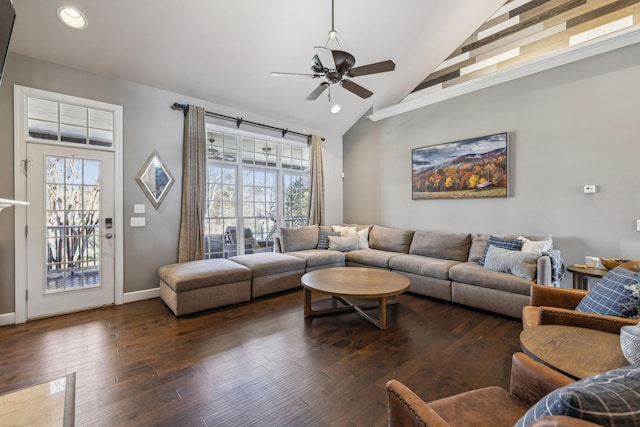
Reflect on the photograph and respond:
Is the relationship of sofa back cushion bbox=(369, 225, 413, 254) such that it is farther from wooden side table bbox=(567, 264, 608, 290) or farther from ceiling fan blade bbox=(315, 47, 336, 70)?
ceiling fan blade bbox=(315, 47, 336, 70)

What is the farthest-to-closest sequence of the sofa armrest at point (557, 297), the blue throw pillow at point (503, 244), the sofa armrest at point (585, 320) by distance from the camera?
the blue throw pillow at point (503, 244) → the sofa armrest at point (557, 297) → the sofa armrest at point (585, 320)

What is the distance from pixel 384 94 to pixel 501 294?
392 cm

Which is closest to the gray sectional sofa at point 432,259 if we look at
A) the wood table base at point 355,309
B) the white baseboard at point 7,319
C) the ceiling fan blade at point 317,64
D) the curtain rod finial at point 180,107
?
the wood table base at point 355,309

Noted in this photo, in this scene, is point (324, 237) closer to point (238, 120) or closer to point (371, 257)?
point (371, 257)

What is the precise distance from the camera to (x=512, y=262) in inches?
122

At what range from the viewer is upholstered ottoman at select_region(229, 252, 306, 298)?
12.0 ft

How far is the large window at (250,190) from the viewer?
4.43 m

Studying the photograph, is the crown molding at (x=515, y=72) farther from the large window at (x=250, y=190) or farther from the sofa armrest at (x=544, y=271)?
the sofa armrest at (x=544, y=271)

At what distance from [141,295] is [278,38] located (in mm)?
3920

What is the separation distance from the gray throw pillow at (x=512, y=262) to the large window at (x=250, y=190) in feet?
11.2

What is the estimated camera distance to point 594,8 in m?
3.17

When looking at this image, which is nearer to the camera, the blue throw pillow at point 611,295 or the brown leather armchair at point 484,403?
the brown leather armchair at point 484,403

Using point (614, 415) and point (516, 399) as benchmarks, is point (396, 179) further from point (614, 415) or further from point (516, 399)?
point (614, 415)

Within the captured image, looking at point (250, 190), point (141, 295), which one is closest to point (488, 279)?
point (250, 190)
